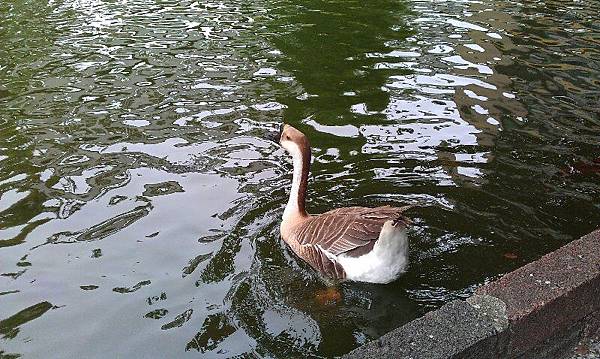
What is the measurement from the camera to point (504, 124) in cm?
810

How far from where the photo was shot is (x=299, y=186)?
587cm

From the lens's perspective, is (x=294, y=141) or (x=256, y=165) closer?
(x=294, y=141)

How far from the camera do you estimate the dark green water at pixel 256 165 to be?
4.91 metres

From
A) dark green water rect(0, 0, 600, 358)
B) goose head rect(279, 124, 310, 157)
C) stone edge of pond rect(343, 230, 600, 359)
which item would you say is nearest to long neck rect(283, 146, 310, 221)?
goose head rect(279, 124, 310, 157)

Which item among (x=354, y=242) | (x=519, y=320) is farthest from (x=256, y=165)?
(x=519, y=320)

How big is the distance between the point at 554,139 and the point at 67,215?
5123 mm

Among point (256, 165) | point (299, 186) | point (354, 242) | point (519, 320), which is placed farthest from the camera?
point (256, 165)

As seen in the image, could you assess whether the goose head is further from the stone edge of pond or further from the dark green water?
the stone edge of pond

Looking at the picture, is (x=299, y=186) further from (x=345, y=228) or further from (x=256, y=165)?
(x=256, y=165)

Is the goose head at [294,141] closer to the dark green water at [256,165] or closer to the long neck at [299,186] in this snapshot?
the long neck at [299,186]

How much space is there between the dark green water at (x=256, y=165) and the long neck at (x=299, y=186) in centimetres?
29

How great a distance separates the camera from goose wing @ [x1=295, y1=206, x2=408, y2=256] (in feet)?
16.4

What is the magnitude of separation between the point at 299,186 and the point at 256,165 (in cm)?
148

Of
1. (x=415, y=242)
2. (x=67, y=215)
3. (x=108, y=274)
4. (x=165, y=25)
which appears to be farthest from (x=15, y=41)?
(x=415, y=242)
